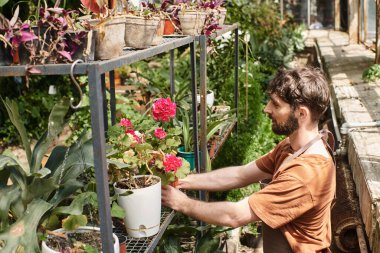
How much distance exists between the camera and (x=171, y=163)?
2.36 metres

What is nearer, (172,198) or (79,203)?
(79,203)

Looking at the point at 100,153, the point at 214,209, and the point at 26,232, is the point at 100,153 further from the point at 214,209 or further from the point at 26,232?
the point at 214,209

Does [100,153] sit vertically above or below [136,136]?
above

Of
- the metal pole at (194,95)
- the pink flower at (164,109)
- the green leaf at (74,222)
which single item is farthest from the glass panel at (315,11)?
the green leaf at (74,222)

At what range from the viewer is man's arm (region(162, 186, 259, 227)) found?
2439 millimetres

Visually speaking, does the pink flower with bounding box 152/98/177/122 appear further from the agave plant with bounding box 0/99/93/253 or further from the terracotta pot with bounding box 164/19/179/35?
the agave plant with bounding box 0/99/93/253

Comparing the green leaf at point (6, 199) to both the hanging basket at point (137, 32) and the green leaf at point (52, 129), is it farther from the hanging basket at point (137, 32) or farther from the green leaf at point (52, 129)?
the hanging basket at point (137, 32)

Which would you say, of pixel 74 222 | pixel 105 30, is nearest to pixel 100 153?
pixel 74 222

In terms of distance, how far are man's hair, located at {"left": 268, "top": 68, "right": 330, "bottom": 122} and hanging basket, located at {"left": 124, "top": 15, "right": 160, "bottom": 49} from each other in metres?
0.64

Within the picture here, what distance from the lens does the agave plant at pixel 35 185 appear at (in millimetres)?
1919

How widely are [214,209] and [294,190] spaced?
362mm

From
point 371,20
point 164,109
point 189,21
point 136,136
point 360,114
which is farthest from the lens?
point 371,20

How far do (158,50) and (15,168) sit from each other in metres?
0.73

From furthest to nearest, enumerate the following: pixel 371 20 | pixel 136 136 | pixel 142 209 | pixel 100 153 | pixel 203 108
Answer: pixel 371 20, pixel 203 108, pixel 136 136, pixel 142 209, pixel 100 153
